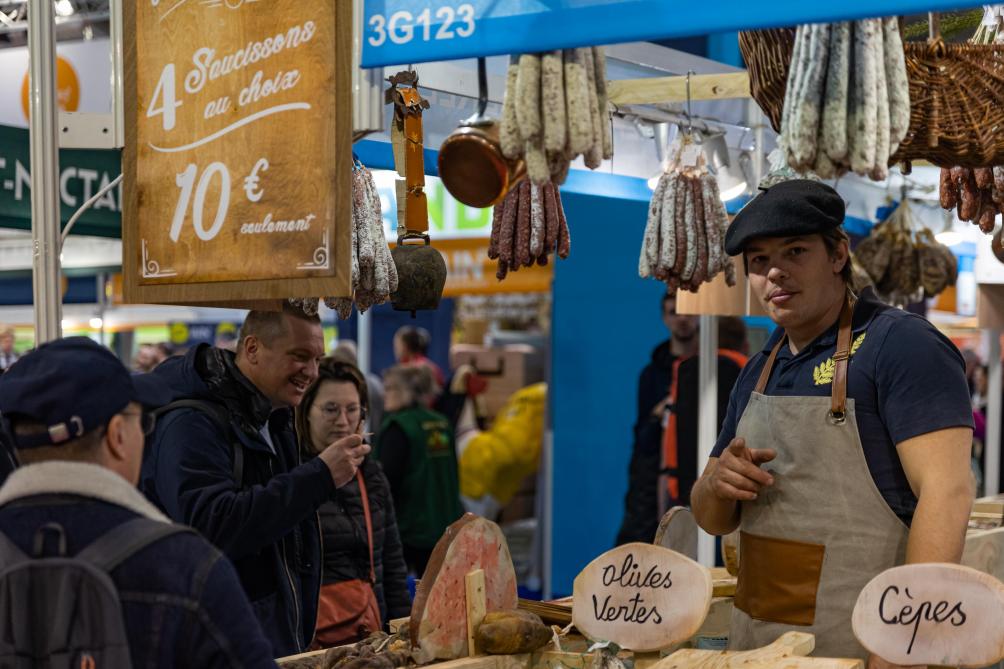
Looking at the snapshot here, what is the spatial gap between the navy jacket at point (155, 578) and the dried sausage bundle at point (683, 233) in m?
2.34

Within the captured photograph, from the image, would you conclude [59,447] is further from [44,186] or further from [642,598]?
[44,186]

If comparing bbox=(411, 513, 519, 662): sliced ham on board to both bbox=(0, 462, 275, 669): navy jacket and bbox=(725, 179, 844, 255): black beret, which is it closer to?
bbox=(0, 462, 275, 669): navy jacket

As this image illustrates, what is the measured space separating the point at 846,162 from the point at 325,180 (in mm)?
1125

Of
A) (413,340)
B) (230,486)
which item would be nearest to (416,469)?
(413,340)

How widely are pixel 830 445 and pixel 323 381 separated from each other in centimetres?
235

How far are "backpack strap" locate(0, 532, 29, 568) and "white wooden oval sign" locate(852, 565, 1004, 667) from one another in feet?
4.91

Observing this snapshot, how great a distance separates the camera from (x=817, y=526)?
2682 mm

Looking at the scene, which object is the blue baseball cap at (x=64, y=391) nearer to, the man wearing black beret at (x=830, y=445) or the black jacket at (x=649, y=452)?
the man wearing black beret at (x=830, y=445)

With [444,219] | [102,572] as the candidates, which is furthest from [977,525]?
[444,219]

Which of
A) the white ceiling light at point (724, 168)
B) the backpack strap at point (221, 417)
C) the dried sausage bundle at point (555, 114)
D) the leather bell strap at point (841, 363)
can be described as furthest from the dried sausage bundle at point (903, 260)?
the dried sausage bundle at point (555, 114)

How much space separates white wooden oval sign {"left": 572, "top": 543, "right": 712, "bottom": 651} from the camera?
251cm

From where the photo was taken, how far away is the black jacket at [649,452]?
6863 mm

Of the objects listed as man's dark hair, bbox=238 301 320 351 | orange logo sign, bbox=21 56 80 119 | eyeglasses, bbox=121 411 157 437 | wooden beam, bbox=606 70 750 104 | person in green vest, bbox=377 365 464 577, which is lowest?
person in green vest, bbox=377 365 464 577

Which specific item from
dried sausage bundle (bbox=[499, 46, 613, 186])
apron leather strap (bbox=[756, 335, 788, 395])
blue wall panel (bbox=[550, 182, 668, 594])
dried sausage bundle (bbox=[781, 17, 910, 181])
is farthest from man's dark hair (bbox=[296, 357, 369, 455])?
blue wall panel (bbox=[550, 182, 668, 594])
